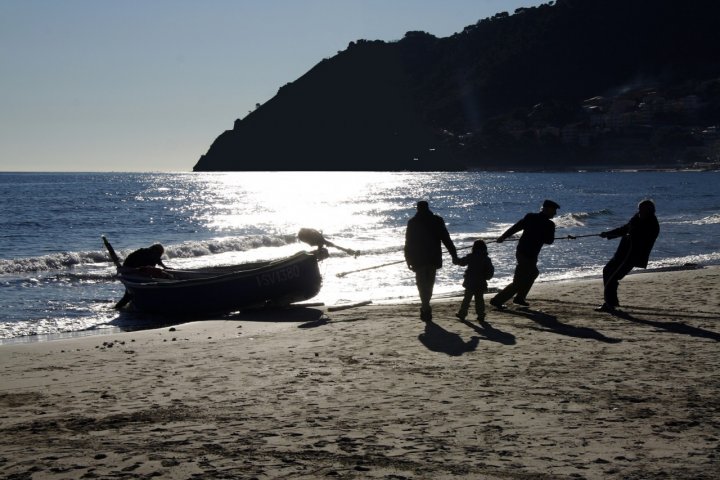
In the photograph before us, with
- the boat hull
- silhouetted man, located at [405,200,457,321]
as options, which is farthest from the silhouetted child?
the boat hull

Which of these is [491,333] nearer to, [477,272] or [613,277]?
[477,272]

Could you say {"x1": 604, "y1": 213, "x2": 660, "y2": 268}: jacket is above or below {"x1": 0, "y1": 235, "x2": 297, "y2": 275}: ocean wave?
above

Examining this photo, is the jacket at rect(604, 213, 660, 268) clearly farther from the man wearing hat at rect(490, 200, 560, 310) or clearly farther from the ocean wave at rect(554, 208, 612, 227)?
the ocean wave at rect(554, 208, 612, 227)

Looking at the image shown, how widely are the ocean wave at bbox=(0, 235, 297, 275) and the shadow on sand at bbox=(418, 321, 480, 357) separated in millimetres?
18047

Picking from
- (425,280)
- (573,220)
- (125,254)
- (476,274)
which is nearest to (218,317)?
(425,280)

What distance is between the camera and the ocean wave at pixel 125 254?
25.6m

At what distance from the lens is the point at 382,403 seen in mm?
6508

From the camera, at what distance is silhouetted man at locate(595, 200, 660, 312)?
11.6 metres

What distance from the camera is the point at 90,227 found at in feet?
157

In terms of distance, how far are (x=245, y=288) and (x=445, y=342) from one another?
6.35 metres

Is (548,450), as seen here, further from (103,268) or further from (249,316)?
(103,268)

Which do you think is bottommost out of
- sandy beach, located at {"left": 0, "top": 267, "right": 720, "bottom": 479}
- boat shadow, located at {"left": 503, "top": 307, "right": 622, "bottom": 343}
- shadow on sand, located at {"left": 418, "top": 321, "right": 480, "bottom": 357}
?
boat shadow, located at {"left": 503, "top": 307, "right": 622, "bottom": 343}

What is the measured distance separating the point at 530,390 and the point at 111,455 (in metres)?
3.29

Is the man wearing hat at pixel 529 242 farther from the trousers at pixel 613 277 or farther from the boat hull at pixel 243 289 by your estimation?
the boat hull at pixel 243 289
